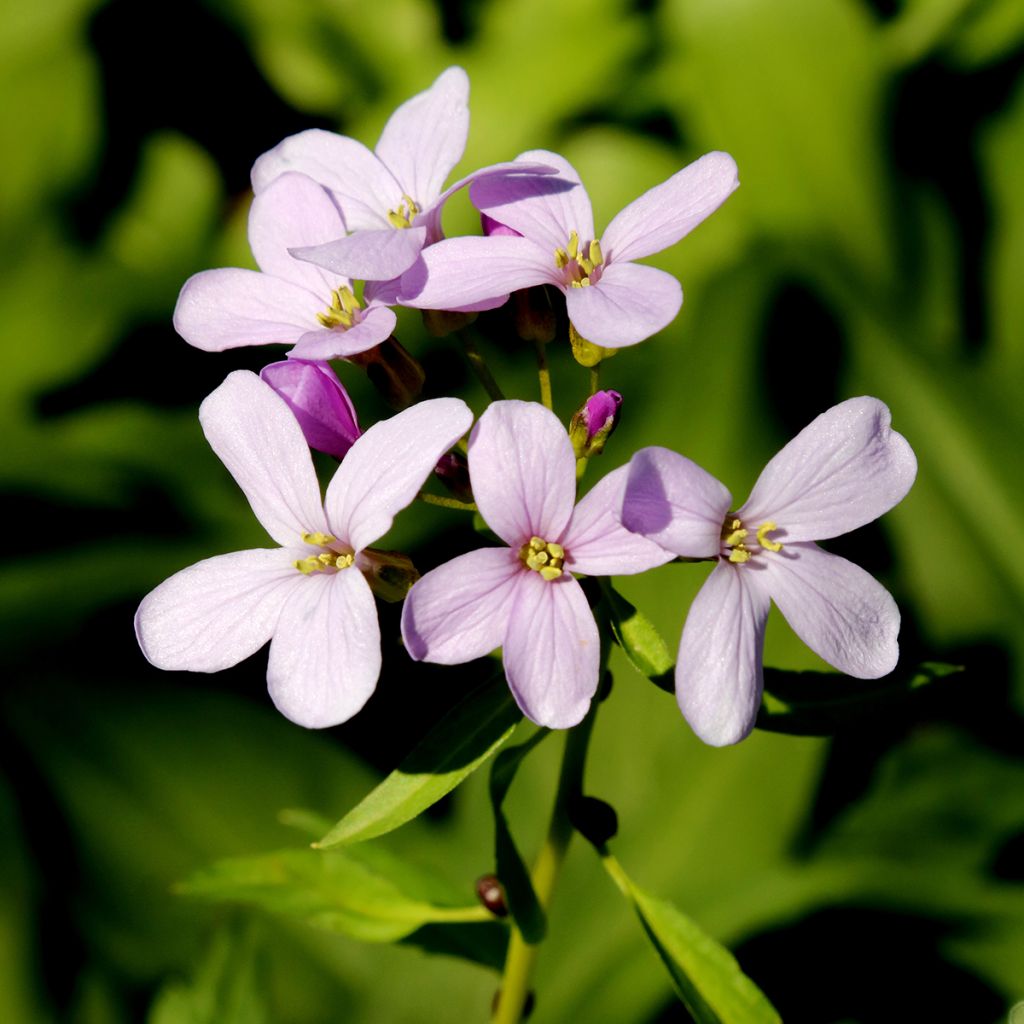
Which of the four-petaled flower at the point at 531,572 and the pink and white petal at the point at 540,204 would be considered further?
the pink and white petal at the point at 540,204

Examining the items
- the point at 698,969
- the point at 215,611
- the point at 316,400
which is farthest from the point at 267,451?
the point at 698,969

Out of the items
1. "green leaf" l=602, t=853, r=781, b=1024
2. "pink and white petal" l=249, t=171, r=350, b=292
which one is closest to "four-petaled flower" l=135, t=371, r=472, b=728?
"pink and white petal" l=249, t=171, r=350, b=292

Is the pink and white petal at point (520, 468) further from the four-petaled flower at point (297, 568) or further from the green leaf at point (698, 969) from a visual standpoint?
the green leaf at point (698, 969)

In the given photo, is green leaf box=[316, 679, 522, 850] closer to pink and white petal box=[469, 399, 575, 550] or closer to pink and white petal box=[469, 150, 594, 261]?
pink and white petal box=[469, 399, 575, 550]

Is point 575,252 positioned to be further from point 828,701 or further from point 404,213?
point 828,701

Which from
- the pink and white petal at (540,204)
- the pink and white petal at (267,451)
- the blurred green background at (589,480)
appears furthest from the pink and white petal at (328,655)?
the blurred green background at (589,480)

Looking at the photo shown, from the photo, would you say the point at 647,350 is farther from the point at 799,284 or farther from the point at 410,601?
the point at 410,601

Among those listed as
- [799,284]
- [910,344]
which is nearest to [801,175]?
[799,284]
